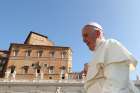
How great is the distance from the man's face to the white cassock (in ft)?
0.15

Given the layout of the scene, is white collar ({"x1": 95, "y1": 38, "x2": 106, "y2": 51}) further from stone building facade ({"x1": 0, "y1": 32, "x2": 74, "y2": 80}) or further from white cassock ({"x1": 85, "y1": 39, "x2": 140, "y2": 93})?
stone building facade ({"x1": 0, "y1": 32, "x2": 74, "y2": 80})

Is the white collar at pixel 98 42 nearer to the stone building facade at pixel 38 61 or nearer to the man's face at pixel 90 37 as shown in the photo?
the man's face at pixel 90 37

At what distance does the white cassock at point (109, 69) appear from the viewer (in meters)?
2.50

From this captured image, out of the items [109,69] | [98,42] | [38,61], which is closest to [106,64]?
[109,69]

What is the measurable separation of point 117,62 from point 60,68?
4460 centimetres

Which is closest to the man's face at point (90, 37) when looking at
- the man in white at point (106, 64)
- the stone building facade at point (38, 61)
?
the man in white at point (106, 64)

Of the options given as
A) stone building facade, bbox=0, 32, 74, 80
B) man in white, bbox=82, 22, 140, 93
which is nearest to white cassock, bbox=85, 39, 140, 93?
man in white, bbox=82, 22, 140, 93

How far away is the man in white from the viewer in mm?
2512

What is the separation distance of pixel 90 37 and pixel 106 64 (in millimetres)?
288

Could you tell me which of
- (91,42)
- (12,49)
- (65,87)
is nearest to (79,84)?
(65,87)

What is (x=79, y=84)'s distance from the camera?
129 feet

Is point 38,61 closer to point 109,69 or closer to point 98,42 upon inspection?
point 98,42

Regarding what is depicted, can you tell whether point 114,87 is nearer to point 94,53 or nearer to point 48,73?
point 94,53

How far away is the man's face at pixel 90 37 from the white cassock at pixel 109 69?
5cm
